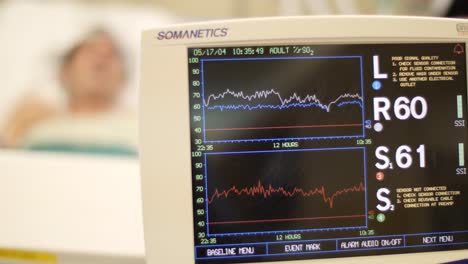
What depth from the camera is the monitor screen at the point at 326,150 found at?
30.7 inches

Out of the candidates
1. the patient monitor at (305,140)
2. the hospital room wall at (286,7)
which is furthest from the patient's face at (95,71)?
the patient monitor at (305,140)

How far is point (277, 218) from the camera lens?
2.59ft

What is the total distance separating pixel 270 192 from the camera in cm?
79

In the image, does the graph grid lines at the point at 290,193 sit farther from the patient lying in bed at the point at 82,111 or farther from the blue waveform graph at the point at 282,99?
the patient lying in bed at the point at 82,111

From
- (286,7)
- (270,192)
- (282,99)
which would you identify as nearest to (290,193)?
(270,192)

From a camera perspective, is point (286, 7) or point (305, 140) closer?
point (305, 140)

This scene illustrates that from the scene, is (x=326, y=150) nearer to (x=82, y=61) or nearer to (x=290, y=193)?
Answer: (x=290, y=193)

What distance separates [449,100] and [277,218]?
1.16 feet

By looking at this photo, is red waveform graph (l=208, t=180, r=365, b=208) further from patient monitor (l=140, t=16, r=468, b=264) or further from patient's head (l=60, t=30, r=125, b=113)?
patient's head (l=60, t=30, r=125, b=113)

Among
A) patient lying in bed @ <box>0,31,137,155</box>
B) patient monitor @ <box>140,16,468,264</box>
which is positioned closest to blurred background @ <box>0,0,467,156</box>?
patient lying in bed @ <box>0,31,137,155</box>

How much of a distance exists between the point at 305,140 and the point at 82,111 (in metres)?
0.86

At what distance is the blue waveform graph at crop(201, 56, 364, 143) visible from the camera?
0.78 m

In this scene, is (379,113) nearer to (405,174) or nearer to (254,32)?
(405,174)

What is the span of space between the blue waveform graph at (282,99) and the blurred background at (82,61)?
64cm
